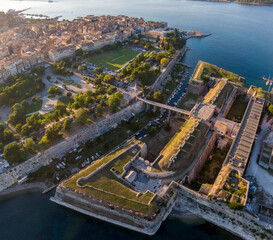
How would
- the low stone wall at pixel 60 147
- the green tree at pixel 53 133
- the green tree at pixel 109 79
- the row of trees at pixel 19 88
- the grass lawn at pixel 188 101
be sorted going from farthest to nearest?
1. the green tree at pixel 109 79
2. the grass lawn at pixel 188 101
3. the row of trees at pixel 19 88
4. the green tree at pixel 53 133
5. the low stone wall at pixel 60 147

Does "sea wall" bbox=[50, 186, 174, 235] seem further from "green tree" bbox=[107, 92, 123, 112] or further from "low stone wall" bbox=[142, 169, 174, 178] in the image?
"green tree" bbox=[107, 92, 123, 112]

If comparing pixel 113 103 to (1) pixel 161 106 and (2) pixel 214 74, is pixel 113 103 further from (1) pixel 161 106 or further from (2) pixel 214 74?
(2) pixel 214 74

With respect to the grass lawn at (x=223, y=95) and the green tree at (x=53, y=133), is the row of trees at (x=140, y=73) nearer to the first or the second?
the grass lawn at (x=223, y=95)

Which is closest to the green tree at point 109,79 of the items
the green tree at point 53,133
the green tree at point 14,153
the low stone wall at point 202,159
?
the green tree at point 53,133

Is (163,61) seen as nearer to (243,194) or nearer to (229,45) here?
(229,45)

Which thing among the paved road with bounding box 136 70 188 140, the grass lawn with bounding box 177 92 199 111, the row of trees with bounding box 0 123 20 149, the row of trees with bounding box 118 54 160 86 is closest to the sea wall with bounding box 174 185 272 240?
the paved road with bounding box 136 70 188 140
